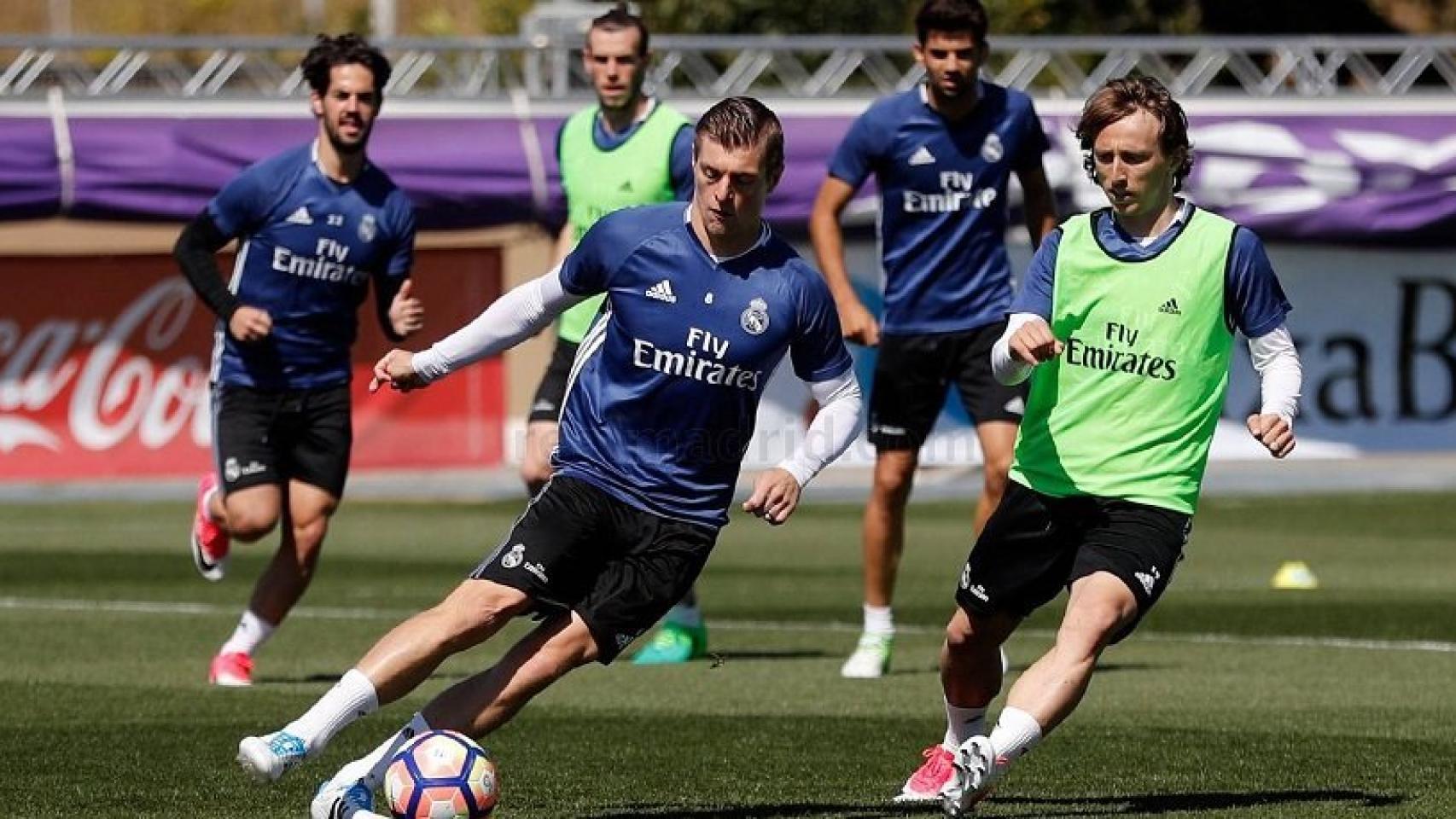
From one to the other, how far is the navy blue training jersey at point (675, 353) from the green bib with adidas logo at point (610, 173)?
409 centimetres

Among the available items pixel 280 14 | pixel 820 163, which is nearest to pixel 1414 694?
pixel 820 163

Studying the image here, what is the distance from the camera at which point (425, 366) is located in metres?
7.44

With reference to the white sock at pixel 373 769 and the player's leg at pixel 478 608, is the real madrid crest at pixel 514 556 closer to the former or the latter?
the player's leg at pixel 478 608

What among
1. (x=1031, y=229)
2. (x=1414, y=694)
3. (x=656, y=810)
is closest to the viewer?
(x=656, y=810)

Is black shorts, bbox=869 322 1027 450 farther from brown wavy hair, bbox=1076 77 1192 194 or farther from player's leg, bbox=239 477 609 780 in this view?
player's leg, bbox=239 477 609 780

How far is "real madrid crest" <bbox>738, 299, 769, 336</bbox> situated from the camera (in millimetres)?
7500

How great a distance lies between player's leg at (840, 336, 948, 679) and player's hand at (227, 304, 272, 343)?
258cm

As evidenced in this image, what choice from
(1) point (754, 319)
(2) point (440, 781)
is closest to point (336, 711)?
(2) point (440, 781)

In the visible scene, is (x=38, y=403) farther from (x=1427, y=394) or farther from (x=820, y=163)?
(x=1427, y=394)

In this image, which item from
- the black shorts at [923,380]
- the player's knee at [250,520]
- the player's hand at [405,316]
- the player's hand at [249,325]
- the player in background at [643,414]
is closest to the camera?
the player in background at [643,414]

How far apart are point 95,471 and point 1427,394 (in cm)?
1268

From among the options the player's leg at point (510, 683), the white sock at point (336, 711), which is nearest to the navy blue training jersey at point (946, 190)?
the player's leg at point (510, 683)

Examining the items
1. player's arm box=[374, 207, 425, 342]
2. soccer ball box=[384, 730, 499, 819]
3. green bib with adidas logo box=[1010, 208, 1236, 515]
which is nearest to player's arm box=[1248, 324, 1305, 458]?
green bib with adidas logo box=[1010, 208, 1236, 515]

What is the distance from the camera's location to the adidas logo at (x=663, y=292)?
7.50m
